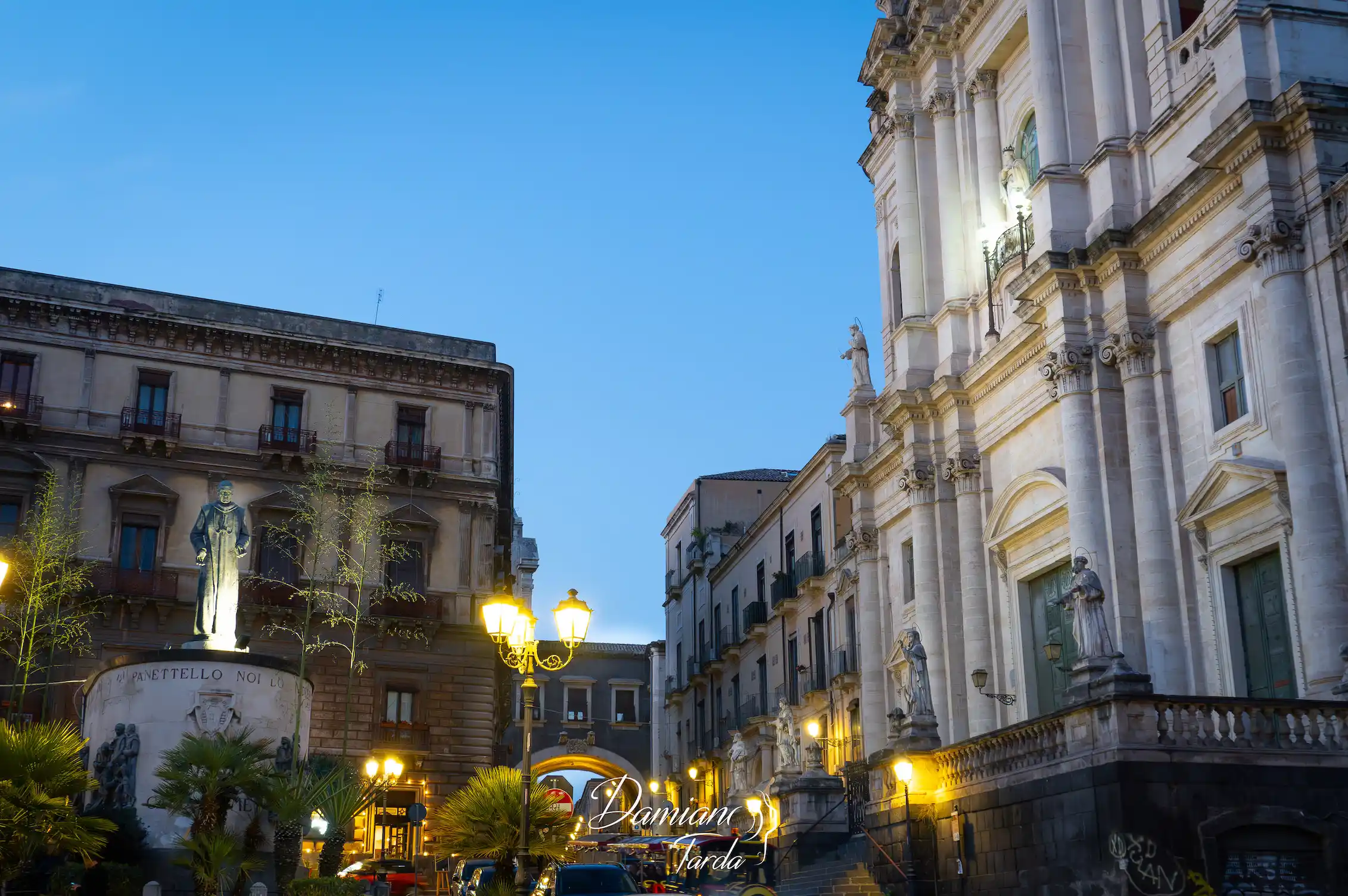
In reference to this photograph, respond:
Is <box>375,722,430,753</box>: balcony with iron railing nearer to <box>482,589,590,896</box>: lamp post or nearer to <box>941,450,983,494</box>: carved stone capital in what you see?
<box>941,450,983,494</box>: carved stone capital

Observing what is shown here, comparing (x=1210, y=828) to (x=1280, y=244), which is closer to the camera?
(x=1210, y=828)

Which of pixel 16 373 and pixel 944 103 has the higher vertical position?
pixel 944 103

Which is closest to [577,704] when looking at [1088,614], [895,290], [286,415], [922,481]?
[286,415]

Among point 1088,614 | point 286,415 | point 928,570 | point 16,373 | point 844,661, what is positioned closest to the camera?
point 1088,614

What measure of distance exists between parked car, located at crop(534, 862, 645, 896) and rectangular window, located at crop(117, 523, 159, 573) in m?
24.4

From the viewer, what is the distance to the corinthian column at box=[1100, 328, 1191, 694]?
849 inches

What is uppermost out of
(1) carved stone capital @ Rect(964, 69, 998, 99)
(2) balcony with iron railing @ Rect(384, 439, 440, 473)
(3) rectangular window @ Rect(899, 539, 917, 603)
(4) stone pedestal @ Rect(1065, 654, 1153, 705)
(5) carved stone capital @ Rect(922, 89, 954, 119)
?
(5) carved stone capital @ Rect(922, 89, 954, 119)

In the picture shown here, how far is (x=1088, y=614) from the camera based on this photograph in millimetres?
18734

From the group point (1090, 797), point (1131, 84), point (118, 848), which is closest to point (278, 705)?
point (118, 848)

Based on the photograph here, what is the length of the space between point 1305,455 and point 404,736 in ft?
91.2

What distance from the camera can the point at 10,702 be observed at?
35.4m

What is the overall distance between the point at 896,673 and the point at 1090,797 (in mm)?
14900

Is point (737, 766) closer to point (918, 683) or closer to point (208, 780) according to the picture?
point (918, 683)

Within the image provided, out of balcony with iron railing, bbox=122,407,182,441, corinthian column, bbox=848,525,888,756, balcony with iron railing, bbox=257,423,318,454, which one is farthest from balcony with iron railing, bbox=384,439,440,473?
corinthian column, bbox=848,525,888,756
